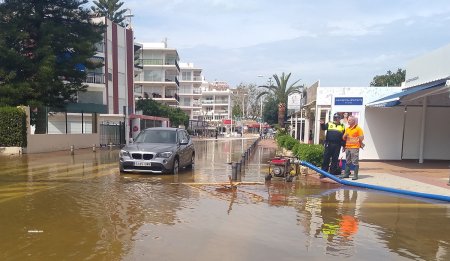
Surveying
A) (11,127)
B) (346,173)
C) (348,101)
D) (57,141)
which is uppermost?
(348,101)

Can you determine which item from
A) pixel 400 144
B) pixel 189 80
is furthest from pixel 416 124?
pixel 189 80

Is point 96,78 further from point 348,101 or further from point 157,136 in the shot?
point 348,101

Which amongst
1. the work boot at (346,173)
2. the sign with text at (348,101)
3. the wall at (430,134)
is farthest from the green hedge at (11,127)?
the wall at (430,134)

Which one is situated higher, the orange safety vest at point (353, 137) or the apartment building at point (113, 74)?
the apartment building at point (113, 74)

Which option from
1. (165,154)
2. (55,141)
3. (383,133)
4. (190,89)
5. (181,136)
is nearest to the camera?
(165,154)

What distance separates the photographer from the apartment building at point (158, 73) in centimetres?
7406

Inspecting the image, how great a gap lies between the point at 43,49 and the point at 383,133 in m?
19.2

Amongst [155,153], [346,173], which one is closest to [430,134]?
[346,173]

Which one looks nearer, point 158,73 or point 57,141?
point 57,141

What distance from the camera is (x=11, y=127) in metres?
21.6

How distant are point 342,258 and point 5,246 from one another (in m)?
4.55

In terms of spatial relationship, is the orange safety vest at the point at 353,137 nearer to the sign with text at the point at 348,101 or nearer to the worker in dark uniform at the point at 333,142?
the worker in dark uniform at the point at 333,142

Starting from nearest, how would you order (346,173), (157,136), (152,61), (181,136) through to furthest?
(346,173) < (157,136) < (181,136) < (152,61)

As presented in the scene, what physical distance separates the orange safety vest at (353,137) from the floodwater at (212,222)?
1505mm
